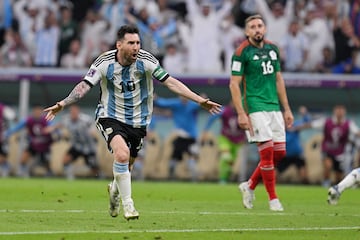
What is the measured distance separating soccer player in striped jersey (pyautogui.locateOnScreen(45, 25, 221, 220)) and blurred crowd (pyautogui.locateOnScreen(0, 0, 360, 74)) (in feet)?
45.1

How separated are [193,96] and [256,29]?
2900 millimetres

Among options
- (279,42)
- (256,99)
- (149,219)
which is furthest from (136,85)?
(279,42)

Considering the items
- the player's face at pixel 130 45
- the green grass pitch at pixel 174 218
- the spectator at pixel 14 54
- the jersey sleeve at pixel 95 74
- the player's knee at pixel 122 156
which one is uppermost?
the player's face at pixel 130 45

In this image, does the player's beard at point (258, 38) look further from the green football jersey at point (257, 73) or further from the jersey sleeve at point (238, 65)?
the jersey sleeve at point (238, 65)

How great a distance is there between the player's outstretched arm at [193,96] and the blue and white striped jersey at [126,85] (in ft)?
0.40

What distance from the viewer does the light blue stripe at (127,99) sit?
460 inches

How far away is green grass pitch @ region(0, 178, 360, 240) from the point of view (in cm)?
1002

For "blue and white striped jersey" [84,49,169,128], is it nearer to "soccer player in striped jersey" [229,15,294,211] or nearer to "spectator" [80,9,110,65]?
"soccer player in striped jersey" [229,15,294,211]

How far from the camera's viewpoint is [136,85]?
38.5ft

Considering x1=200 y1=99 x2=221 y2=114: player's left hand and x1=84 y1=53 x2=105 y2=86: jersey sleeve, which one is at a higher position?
x1=84 y1=53 x2=105 y2=86: jersey sleeve

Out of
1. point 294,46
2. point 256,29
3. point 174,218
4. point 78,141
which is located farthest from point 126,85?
point 78,141

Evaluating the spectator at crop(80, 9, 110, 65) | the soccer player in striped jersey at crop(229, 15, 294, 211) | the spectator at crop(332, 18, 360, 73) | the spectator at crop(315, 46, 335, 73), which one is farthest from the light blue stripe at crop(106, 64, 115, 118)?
the spectator at crop(80, 9, 110, 65)

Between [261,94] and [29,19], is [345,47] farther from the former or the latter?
[261,94]

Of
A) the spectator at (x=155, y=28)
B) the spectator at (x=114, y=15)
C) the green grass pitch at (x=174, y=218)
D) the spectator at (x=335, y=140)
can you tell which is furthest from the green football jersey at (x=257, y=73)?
the spectator at (x=114, y=15)
